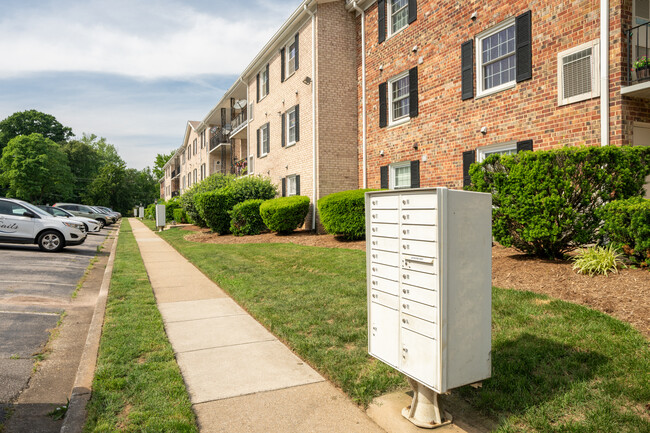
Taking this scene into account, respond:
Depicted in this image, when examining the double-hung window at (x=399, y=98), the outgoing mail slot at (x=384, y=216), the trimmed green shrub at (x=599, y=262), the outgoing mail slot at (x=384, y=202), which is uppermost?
the double-hung window at (x=399, y=98)

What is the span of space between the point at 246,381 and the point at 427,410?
1.62 meters

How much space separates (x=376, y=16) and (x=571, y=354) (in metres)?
14.3

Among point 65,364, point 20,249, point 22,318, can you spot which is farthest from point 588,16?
point 20,249

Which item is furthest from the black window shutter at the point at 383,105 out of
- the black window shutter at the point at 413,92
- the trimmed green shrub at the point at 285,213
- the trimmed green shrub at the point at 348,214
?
the trimmed green shrub at the point at 285,213

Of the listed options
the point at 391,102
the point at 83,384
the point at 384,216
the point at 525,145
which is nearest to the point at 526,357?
the point at 384,216

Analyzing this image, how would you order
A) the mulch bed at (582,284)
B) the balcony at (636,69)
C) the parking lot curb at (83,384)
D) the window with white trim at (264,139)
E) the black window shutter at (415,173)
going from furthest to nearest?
the window with white trim at (264,139), the black window shutter at (415,173), the balcony at (636,69), the mulch bed at (582,284), the parking lot curb at (83,384)

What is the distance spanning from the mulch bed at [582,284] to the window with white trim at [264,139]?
15908 mm

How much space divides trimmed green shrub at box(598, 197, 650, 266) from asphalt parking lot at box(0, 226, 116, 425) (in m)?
7.16

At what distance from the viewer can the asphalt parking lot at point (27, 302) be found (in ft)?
15.1

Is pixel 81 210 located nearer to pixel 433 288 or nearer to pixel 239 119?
pixel 239 119

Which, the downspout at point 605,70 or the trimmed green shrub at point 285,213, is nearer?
the downspout at point 605,70

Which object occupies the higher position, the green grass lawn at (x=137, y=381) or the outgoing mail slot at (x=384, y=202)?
the outgoing mail slot at (x=384, y=202)

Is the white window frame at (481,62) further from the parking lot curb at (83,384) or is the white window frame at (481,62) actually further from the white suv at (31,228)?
the white suv at (31,228)

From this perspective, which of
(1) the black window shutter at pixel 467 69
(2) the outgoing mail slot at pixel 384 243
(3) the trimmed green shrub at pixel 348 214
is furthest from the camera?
(3) the trimmed green shrub at pixel 348 214
